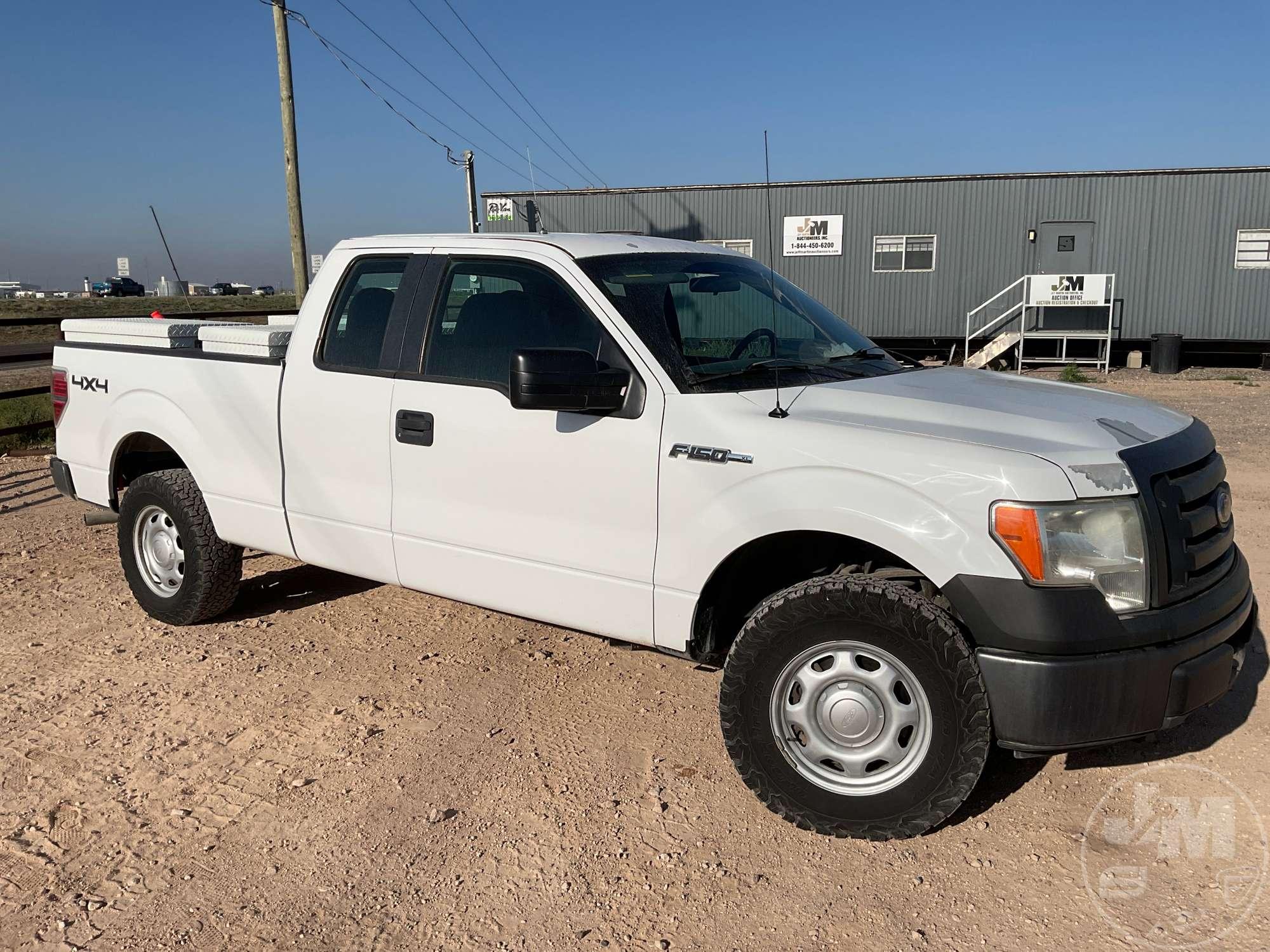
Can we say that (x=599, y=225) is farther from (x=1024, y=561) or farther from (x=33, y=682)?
(x=1024, y=561)

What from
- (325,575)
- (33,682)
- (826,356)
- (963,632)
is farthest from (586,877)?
(325,575)

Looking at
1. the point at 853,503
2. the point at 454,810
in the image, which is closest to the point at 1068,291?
the point at 853,503

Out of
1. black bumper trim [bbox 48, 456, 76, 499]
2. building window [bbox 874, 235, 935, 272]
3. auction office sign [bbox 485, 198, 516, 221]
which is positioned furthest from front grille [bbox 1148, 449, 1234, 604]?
auction office sign [bbox 485, 198, 516, 221]

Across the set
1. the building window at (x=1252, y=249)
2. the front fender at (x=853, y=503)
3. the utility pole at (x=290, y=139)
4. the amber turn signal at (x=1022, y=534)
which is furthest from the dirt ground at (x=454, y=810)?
the building window at (x=1252, y=249)

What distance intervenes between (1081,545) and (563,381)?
170 centimetres

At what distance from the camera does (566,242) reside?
13.4ft

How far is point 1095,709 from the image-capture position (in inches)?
115

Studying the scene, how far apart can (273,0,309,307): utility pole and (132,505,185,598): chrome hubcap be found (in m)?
9.26

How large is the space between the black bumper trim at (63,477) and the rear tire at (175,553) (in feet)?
1.71

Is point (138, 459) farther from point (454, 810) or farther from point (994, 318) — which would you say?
point (994, 318)

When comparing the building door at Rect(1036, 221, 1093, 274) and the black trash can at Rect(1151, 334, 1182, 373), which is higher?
the building door at Rect(1036, 221, 1093, 274)

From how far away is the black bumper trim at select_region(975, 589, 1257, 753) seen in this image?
289cm

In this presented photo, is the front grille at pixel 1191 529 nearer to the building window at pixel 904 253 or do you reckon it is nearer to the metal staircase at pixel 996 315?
the metal staircase at pixel 996 315

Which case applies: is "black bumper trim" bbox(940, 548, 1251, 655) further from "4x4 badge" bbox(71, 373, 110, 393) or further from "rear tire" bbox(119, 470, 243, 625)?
"4x4 badge" bbox(71, 373, 110, 393)
